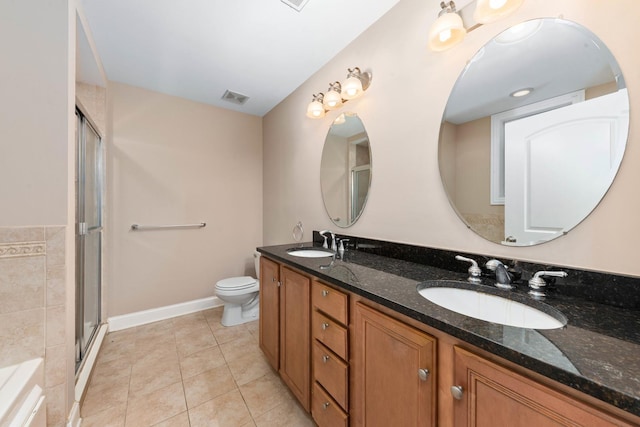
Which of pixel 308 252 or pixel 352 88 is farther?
pixel 308 252

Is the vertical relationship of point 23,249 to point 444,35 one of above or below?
below

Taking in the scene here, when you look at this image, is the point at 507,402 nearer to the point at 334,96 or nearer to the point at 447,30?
the point at 447,30

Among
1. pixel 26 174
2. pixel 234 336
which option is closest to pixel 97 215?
pixel 26 174

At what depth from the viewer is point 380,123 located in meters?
1.56

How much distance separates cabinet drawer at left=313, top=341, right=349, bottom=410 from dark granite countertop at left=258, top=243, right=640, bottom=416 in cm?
37

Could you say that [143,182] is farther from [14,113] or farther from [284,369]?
[284,369]

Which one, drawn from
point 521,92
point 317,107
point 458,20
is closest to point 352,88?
point 317,107

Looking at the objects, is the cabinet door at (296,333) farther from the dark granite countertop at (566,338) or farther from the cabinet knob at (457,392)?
the cabinet knob at (457,392)

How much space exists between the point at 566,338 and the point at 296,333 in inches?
43.7

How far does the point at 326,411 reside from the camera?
1123 millimetres

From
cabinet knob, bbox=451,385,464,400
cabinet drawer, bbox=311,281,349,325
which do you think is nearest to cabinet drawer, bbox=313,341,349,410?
cabinet drawer, bbox=311,281,349,325

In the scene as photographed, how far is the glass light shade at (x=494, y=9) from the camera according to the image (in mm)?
942

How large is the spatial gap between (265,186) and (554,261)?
2710 millimetres

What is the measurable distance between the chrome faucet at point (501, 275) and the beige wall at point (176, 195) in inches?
104
